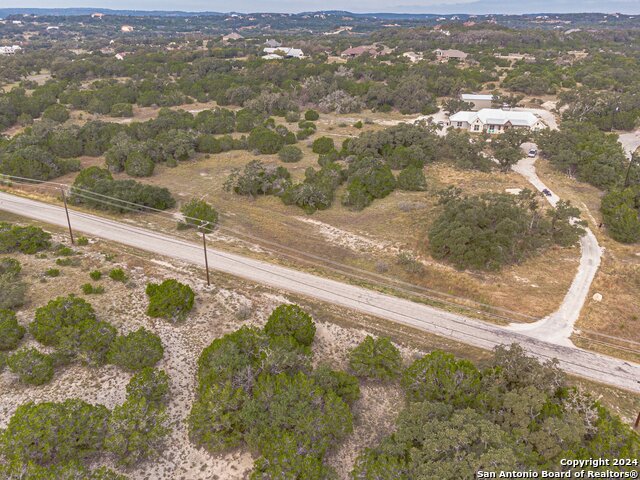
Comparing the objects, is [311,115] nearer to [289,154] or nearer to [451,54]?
[289,154]

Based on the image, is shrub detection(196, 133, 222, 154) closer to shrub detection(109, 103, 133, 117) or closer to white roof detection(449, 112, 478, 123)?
shrub detection(109, 103, 133, 117)

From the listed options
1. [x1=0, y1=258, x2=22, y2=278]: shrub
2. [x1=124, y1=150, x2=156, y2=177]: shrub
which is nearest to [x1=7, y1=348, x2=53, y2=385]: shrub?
[x1=0, y1=258, x2=22, y2=278]: shrub

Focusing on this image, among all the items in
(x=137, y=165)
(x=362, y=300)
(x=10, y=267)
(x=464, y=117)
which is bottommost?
(x=362, y=300)

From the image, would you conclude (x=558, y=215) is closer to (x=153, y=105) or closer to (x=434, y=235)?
(x=434, y=235)

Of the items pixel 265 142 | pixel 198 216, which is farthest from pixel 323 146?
pixel 198 216

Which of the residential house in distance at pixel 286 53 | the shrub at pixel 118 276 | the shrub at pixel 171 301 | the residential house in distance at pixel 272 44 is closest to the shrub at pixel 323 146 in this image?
the shrub at pixel 118 276

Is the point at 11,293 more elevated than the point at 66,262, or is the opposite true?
the point at 11,293

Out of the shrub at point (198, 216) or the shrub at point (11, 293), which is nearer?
the shrub at point (11, 293)

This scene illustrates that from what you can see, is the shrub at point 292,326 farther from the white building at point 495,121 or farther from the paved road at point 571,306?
the white building at point 495,121
